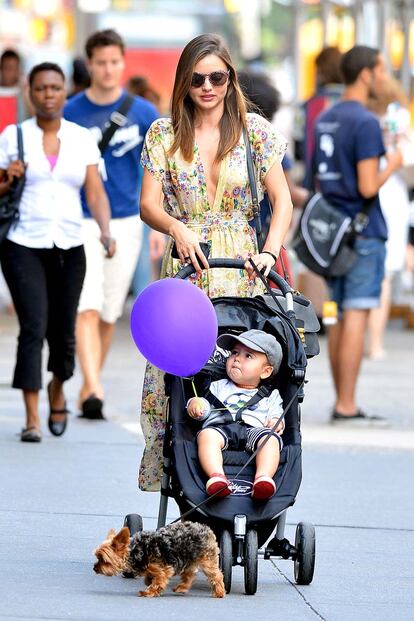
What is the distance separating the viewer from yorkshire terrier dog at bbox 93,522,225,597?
5691 millimetres

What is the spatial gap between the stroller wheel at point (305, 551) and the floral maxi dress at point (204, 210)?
0.70 metres

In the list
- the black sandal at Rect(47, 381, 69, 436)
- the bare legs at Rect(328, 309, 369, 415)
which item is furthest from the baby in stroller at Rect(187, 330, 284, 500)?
the bare legs at Rect(328, 309, 369, 415)

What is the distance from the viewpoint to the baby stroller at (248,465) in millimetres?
5879

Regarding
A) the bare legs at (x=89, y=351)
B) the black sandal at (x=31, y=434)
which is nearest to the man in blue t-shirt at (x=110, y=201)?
the bare legs at (x=89, y=351)

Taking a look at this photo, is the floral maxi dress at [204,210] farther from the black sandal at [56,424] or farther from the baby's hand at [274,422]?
the black sandal at [56,424]

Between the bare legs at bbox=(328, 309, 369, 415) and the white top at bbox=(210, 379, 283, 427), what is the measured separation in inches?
179

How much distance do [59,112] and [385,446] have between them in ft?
8.87

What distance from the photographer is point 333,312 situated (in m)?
10.5

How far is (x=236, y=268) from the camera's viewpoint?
6312mm

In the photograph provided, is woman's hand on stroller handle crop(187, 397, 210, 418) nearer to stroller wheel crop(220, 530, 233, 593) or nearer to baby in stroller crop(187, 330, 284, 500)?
baby in stroller crop(187, 330, 284, 500)

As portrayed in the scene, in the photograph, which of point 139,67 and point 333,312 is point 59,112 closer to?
point 333,312

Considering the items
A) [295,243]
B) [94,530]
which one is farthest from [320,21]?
[94,530]

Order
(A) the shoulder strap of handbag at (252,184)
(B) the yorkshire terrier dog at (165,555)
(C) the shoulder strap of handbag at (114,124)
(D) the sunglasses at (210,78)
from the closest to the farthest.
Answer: (B) the yorkshire terrier dog at (165,555) < (D) the sunglasses at (210,78) < (A) the shoulder strap of handbag at (252,184) < (C) the shoulder strap of handbag at (114,124)

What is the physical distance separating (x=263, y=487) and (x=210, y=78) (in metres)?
1.61
